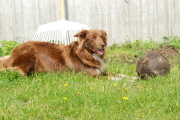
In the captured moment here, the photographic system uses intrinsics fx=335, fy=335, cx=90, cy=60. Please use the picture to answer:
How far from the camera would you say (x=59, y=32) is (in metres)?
9.02

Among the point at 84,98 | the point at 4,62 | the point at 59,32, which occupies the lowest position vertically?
the point at 84,98

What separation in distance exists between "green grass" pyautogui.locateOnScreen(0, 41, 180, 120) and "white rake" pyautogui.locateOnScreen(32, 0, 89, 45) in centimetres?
278

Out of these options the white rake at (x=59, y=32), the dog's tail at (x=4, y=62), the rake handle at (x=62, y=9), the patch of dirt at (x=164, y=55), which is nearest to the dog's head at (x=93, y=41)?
the dog's tail at (x=4, y=62)

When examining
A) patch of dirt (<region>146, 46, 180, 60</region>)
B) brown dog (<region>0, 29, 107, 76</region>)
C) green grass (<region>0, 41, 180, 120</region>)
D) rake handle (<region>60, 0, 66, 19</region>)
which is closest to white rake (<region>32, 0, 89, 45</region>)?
rake handle (<region>60, 0, 66, 19</region>)

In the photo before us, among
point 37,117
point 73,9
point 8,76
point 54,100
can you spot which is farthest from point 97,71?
point 73,9

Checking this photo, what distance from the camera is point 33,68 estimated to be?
6312 millimetres

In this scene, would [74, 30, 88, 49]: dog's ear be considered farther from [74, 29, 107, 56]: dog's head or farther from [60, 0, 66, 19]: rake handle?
[60, 0, 66, 19]: rake handle

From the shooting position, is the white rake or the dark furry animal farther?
the white rake

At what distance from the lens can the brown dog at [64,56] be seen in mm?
6293

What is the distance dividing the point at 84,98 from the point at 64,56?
6.73 ft

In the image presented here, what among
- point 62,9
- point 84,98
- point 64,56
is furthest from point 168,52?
point 84,98

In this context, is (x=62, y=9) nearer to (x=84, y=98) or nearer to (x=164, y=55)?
(x=164, y=55)

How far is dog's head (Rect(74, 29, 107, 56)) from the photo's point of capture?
639cm

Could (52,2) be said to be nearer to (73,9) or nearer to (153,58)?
(73,9)
